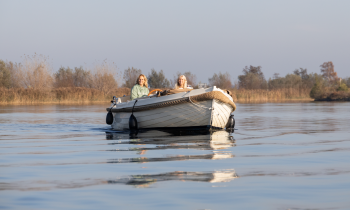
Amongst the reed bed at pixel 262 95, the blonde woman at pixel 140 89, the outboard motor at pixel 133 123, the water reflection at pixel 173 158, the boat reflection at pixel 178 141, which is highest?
the blonde woman at pixel 140 89

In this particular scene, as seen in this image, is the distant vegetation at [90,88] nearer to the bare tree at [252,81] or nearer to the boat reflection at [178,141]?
the bare tree at [252,81]

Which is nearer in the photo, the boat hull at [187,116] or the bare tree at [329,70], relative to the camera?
the boat hull at [187,116]

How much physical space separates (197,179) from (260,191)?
79 centimetres

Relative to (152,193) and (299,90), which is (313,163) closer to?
(152,193)

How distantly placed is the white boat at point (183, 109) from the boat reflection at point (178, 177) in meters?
5.35

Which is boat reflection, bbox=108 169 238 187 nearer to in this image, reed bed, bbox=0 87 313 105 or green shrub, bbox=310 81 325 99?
reed bed, bbox=0 87 313 105

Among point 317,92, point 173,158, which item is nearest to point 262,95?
point 317,92

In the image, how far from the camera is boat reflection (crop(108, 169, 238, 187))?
4.77 m

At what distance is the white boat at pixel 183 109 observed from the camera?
34.9 ft

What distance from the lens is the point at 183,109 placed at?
10.8m

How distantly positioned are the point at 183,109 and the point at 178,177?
5862 mm

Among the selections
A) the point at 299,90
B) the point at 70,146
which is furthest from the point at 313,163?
the point at 299,90

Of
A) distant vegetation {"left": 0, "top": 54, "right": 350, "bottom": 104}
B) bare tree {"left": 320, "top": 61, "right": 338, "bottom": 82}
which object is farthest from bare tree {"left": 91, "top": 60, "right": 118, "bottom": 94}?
bare tree {"left": 320, "top": 61, "right": 338, "bottom": 82}

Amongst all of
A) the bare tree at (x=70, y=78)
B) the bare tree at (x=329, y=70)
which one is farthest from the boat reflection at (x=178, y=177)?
the bare tree at (x=329, y=70)
